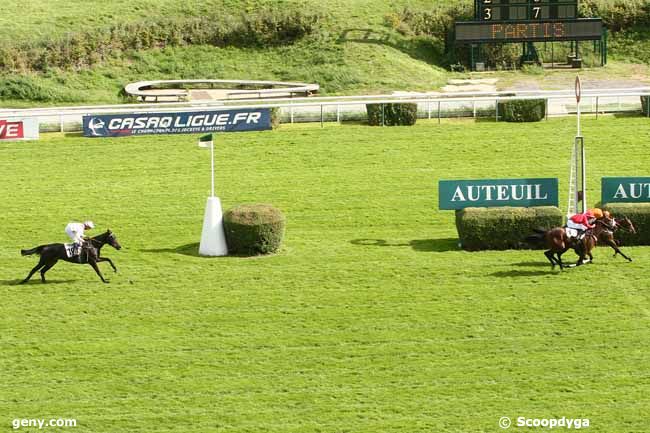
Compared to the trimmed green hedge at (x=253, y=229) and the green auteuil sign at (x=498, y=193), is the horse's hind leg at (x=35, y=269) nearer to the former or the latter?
the trimmed green hedge at (x=253, y=229)

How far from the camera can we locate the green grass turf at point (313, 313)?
18.8 m

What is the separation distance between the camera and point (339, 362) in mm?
20312

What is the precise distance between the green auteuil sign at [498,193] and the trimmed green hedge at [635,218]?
4.19ft

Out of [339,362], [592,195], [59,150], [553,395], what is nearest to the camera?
[553,395]

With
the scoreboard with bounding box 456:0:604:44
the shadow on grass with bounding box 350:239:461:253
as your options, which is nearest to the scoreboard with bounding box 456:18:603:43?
the scoreboard with bounding box 456:0:604:44

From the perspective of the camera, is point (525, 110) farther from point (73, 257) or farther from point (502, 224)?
point (73, 257)

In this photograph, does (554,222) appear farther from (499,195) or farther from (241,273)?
(241,273)

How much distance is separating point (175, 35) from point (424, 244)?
95.3 ft

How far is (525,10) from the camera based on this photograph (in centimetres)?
4753

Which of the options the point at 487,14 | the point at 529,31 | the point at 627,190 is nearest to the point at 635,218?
the point at 627,190

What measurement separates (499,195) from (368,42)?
88.6 ft

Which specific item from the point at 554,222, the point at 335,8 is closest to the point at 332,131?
the point at 554,222

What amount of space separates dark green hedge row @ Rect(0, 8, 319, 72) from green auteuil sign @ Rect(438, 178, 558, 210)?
89.9 feet

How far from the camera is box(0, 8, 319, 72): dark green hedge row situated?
2020 inches
